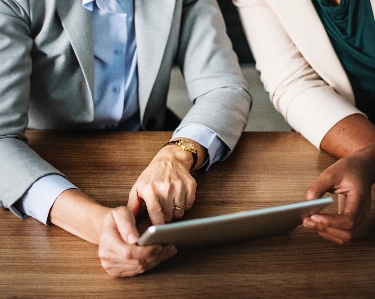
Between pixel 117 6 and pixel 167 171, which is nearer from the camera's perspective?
pixel 167 171

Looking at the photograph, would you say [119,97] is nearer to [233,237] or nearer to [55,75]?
[55,75]

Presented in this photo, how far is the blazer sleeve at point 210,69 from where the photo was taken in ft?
3.28

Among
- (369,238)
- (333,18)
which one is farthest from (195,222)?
(333,18)

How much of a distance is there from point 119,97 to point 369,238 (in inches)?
26.8

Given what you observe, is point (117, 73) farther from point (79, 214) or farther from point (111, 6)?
point (79, 214)

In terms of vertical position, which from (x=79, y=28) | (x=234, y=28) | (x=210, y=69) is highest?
(x=79, y=28)

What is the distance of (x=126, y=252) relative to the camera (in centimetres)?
61

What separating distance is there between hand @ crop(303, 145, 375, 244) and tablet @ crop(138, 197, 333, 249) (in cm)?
4

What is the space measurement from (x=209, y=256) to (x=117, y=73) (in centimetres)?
59

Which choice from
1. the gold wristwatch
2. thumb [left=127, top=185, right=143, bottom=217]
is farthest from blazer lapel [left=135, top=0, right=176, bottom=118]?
thumb [left=127, top=185, right=143, bottom=217]

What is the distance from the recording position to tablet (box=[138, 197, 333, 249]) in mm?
538

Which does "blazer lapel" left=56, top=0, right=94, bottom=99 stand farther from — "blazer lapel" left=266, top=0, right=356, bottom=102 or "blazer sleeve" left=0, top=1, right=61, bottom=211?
"blazer lapel" left=266, top=0, right=356, bottom=102

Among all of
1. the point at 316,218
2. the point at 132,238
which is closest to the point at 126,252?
the point at 132,238

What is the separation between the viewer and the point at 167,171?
2.68 ft
